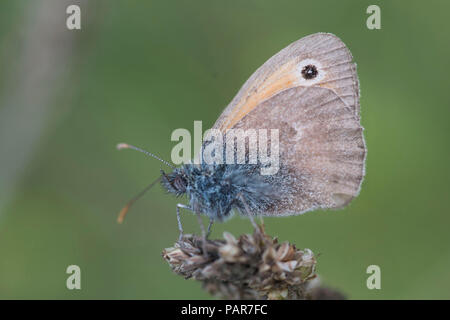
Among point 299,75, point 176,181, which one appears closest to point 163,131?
point 176,181

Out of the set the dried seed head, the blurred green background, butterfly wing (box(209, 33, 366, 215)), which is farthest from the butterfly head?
the blurred green background

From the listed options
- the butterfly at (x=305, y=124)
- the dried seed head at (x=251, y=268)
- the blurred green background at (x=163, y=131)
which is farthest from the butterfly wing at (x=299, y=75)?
the blurred green background at (x=163, y=131)

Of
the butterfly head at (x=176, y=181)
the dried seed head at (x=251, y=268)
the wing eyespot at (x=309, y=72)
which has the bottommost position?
the dried seed head at (x=251, y=268)

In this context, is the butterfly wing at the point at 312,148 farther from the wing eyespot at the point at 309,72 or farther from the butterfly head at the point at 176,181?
the butterfly head at the point at 176,181

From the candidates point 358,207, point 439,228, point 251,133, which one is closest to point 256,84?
point 251,133

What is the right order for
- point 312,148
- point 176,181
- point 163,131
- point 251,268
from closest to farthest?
point 251,268
point 176,181
point 312,148
point 163,131

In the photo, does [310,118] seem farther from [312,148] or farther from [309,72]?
[309,72]
